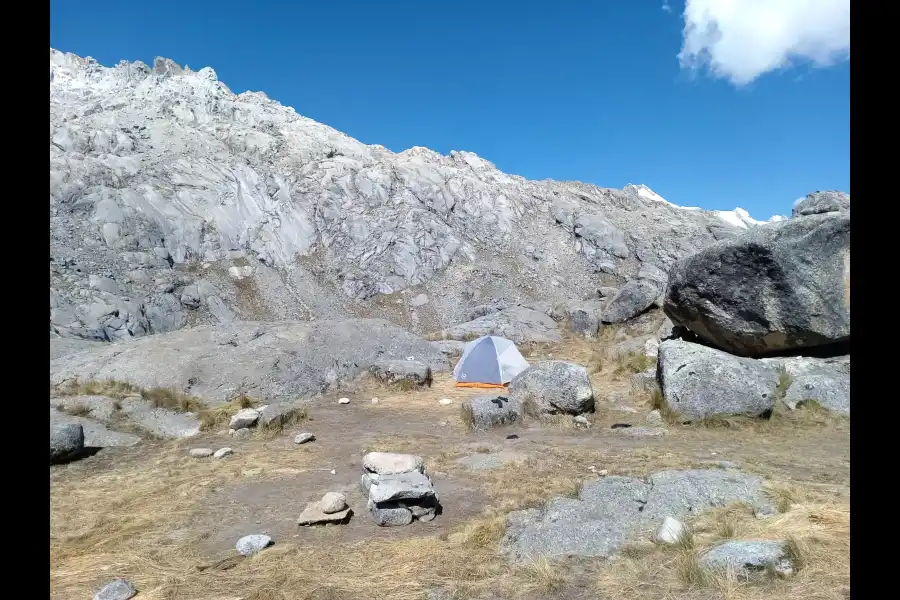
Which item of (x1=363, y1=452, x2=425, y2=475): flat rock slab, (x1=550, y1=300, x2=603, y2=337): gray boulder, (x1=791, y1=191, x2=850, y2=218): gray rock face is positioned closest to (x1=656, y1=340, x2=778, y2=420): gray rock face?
(x1=791, y1=191, x2=850, y2=218): gray rock face

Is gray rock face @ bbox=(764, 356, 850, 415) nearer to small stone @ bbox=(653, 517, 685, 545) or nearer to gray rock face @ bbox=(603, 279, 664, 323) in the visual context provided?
small stone @ bbox=(653, 517, 685, 545)

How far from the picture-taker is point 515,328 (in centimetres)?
2311

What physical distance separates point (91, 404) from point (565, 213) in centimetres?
4425

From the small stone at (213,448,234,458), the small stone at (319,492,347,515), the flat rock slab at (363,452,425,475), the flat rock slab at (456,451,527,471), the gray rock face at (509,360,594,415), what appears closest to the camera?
the small stone at (319,492,347,515)

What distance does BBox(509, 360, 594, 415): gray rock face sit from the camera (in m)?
11.4

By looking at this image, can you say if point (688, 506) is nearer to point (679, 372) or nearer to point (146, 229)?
point (679, 372)

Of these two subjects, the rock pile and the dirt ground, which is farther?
the rock pile

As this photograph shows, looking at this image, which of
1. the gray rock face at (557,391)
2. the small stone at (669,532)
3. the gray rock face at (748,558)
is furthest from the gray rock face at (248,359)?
the gray rock face at (748,558)

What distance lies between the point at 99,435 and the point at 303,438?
412 cm

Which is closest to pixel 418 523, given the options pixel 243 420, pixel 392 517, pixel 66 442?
pixel 392 517

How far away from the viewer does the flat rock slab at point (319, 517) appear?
6453mm

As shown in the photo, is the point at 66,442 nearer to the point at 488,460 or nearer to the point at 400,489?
the point at 400,489

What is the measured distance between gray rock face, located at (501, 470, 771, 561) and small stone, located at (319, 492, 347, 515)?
2.17 m
